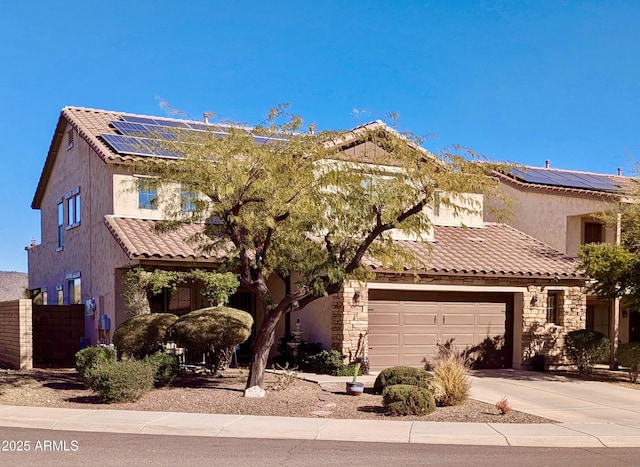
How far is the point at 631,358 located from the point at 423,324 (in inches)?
225

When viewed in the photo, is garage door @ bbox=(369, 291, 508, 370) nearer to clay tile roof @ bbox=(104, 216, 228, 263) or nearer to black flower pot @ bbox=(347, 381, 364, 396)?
black flower pot @ bbox=(347, 381, 364, 396)

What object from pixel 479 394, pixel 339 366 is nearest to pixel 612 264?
pixel 479 394

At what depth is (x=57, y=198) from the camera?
1040 inches

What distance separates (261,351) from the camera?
48.1ft

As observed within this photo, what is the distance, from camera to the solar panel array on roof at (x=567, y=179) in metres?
25.4

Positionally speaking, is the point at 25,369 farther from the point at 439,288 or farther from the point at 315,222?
the point at 439,288

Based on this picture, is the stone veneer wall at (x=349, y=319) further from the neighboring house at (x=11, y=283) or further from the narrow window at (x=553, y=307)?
the neighboring house at (x=11, y=283)

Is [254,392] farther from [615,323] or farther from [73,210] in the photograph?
[615,323]

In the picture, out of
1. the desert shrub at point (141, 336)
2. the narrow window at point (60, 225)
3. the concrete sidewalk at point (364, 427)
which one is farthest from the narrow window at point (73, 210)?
the concrete sidewalk at point (364, 427)

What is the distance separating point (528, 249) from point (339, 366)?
911 centimetres

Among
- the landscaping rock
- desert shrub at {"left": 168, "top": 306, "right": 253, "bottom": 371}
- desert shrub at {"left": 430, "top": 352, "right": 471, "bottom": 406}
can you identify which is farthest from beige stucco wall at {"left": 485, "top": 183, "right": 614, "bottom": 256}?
the landscaping rock

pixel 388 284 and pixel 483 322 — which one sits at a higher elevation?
pixel 388 284

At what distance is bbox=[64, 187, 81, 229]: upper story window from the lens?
23666mm

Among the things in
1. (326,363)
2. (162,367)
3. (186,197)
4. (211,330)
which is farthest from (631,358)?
(186,197)
